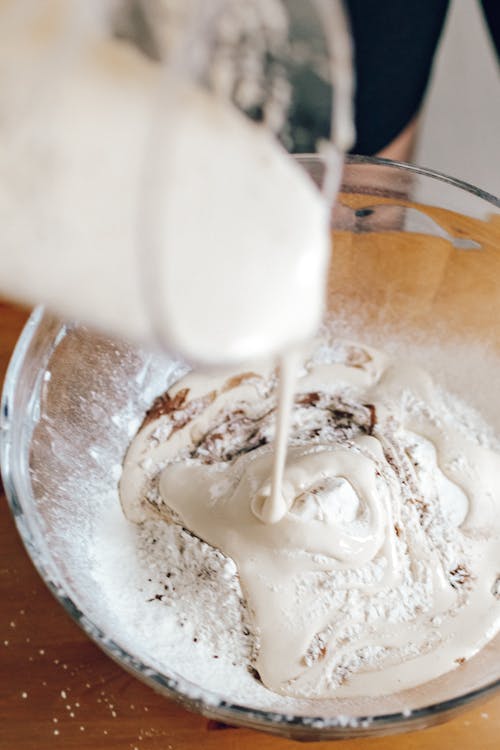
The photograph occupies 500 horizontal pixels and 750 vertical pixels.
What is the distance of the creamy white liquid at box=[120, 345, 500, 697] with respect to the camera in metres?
0.93

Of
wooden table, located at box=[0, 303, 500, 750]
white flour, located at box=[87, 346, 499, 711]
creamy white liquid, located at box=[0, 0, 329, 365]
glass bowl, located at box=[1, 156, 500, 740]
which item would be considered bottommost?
wooden table, located at box=[0, 303, 500, 750]

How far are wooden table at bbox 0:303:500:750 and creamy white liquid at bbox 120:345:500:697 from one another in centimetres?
8

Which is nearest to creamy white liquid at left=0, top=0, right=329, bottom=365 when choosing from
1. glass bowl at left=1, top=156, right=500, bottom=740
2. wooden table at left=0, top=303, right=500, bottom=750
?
glass bowl at left=1, top=156, right=500, bottom=740

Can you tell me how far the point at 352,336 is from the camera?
1.23 meters

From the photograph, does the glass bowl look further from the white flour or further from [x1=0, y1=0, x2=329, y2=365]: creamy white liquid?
[x1=0, y1=0, x2=329, y2=365]: creamy white liquid

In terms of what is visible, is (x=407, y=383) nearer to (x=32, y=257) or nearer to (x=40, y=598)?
(x=40, y=598)

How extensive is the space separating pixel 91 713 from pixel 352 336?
1.99 ft

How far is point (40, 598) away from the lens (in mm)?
1033

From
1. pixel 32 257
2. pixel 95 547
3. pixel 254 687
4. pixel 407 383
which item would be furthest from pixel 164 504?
pixel 32 257

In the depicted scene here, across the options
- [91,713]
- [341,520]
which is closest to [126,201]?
[341,520]

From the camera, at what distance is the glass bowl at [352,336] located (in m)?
0.81

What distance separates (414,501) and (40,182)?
627mm

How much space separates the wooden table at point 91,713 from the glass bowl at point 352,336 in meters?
0.08

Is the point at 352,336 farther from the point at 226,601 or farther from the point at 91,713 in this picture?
the point at 91,713
